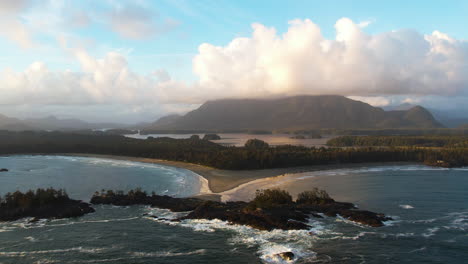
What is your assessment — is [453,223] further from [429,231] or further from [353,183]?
[353,183]

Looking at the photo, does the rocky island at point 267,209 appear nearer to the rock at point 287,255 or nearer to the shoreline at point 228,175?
the rock at point 287,255

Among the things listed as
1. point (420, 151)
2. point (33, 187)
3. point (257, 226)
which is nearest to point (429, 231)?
point (257, 226)

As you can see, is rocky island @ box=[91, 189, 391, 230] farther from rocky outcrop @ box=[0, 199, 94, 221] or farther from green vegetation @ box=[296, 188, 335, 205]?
rocky outcrop @ box=[0, 199, 94, 221]

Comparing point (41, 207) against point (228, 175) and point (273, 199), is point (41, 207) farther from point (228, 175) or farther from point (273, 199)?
point (228, 175)

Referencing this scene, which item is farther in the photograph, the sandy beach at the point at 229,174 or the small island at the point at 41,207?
the sandy beach at the point at 229,174

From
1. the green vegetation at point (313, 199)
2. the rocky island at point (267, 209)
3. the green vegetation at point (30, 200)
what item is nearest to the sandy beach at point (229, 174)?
the rocky island at point (267, 209)

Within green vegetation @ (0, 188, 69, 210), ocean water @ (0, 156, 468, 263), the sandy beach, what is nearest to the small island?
green vegetation @ (0, 188, 69, 210)

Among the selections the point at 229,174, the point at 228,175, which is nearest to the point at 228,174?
the point at 229,174
